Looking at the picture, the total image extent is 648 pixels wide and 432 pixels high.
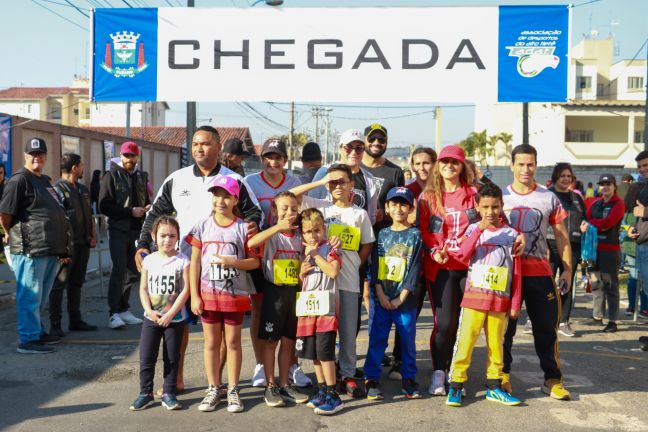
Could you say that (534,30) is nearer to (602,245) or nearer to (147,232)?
(602,245)

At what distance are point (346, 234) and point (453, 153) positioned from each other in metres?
1.08

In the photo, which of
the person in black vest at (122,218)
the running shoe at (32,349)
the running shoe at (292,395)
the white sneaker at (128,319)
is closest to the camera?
the running shoe at (292,395)

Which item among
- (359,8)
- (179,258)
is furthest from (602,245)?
(179,258)

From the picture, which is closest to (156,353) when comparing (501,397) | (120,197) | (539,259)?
(501,397)

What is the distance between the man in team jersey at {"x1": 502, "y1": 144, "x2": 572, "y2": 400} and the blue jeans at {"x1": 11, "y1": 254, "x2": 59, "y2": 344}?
180 inches

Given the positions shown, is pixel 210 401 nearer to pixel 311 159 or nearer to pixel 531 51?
pixel 311 159

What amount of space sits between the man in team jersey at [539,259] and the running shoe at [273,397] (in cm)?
180

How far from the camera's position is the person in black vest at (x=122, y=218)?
8.22 meters

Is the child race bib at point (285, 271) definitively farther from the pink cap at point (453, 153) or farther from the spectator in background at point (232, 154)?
the spectator in background at point (232, 154)

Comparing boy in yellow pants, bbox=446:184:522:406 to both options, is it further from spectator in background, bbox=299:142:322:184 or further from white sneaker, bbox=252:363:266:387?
spectator in background, bbox=299:142:322:184

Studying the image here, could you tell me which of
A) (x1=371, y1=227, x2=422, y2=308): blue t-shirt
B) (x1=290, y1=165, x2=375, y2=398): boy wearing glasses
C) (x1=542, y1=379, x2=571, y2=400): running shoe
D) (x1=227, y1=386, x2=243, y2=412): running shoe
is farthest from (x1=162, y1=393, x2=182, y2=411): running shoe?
(x1=542, y1=379, x2=571, y2=400): running shoe

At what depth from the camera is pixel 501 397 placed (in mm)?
5359

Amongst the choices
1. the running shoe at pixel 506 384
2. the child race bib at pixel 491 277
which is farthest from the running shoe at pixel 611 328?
the child race bib at pixel 491 277

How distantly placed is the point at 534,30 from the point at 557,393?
12.4 feet
